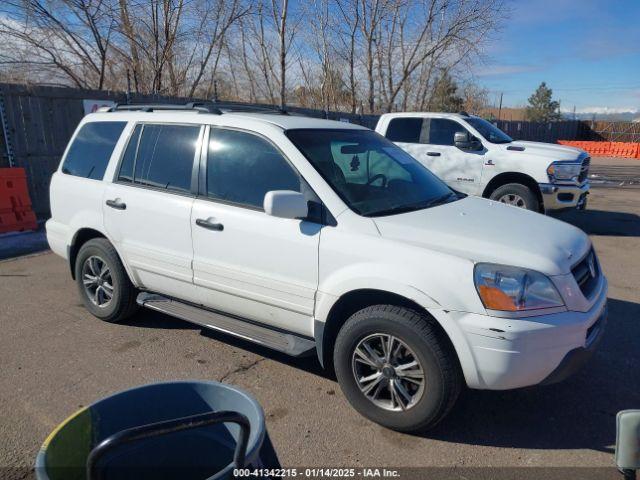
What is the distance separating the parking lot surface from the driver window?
187 inches

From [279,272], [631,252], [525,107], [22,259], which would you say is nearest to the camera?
[279,272]

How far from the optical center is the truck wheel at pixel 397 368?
284cm

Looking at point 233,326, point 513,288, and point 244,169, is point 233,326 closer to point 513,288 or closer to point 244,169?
point 244,169

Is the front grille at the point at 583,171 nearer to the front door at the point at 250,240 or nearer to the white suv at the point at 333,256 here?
the white suv at the point at 333,256

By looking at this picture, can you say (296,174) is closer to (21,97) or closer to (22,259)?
(22,259)

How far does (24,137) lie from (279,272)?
7.87 metres

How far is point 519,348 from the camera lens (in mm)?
2672

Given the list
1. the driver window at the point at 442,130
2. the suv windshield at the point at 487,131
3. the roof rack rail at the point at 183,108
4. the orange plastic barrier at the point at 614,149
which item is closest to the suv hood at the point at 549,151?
the suv windshield at the point at 487,131

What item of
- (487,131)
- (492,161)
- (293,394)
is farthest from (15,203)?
(487,131)

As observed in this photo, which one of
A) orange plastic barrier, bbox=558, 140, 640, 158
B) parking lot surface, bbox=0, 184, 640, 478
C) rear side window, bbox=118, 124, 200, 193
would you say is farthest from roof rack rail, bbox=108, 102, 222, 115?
orange plastic barrier, bbox=558, 140, 640, 158

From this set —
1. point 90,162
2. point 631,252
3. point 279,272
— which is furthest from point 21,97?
point 631,252

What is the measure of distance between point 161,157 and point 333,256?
75.6 inches

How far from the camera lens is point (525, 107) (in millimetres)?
59500

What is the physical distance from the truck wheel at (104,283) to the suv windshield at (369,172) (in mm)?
2030
